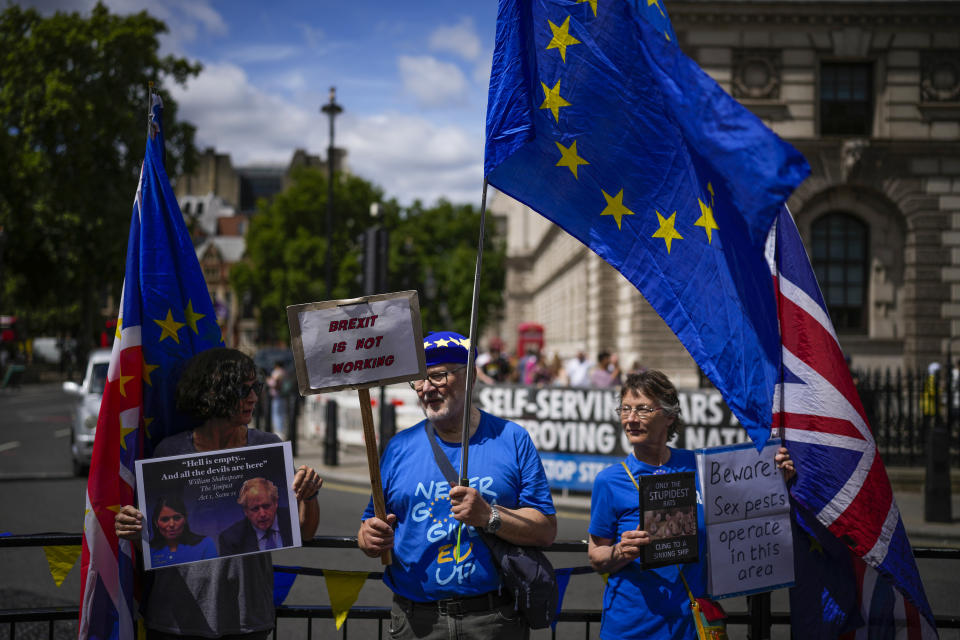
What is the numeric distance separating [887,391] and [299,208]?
171ft

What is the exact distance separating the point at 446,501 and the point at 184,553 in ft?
2.97

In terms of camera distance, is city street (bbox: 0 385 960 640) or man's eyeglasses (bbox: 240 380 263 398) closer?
man's eyeglasses (bbox: 240 380 263 398)

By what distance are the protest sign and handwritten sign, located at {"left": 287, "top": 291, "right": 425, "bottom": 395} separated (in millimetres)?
371

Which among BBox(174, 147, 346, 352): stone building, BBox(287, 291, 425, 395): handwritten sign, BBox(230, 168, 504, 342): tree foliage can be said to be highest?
BBox(174, 147, 346, 352): stone building

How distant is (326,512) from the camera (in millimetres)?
10422

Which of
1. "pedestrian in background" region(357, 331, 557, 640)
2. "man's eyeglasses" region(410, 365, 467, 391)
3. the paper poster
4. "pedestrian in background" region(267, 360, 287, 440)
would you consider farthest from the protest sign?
"pedestrian in background" region(267, 360, 287, 440)

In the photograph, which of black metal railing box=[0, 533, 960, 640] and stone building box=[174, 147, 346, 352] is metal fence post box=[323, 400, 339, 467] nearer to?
black metal railing box=[0, 533, 960, 640]

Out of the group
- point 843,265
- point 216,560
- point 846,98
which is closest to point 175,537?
point 216,560

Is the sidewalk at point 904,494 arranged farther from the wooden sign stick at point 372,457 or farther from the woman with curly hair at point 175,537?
the woman with curly hair at point 175,537

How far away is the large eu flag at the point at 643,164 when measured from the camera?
3.10 meters

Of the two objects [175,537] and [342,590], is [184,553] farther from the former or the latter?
[342,590]

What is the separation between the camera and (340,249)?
204ft

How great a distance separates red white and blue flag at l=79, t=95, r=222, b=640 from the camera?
3.05m

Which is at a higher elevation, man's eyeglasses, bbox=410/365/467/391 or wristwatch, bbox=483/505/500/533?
man's eyeglasses, bbox=410/365/467/391
